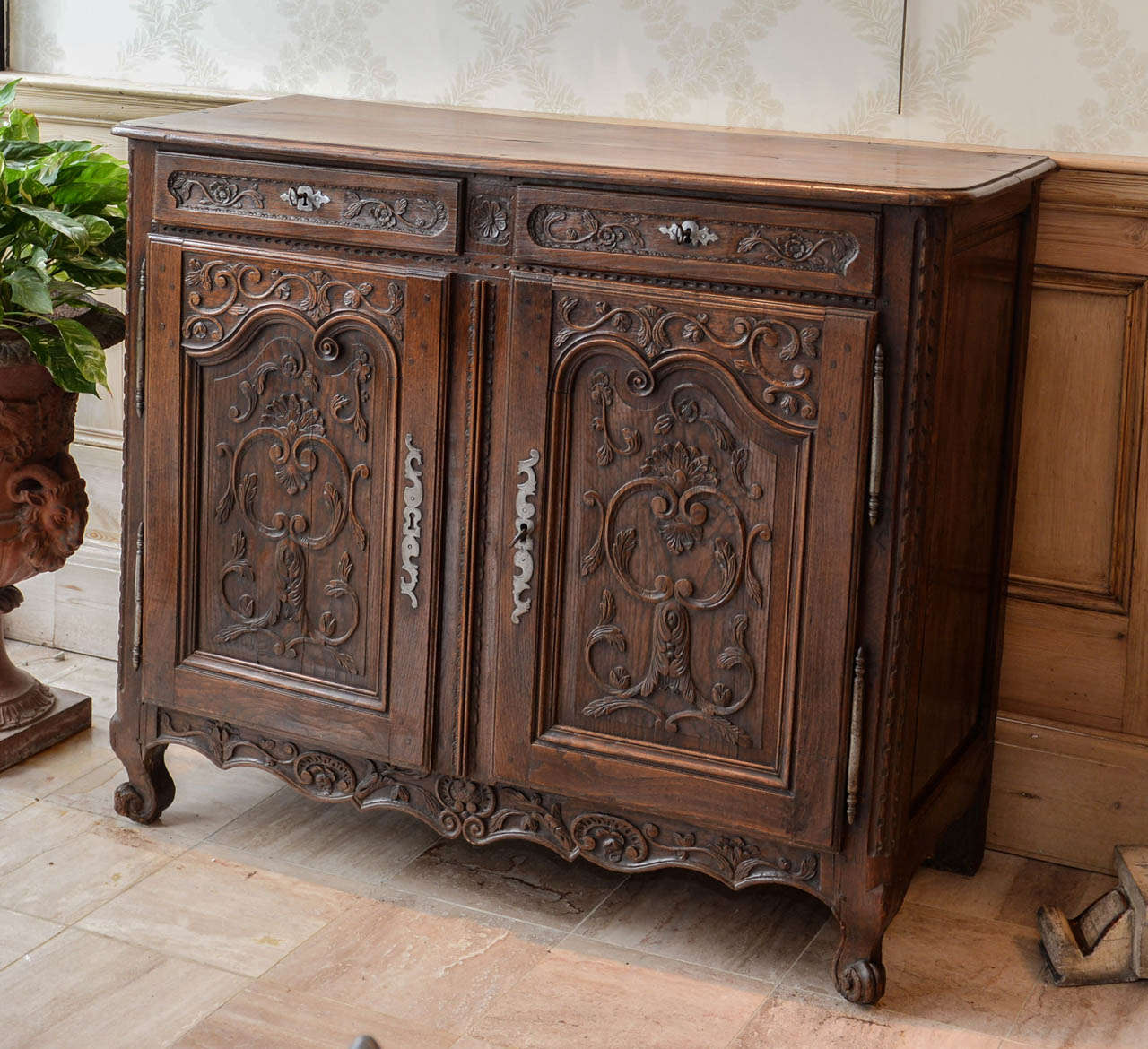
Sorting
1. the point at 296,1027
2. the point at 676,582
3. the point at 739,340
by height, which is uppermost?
the point at 739,340

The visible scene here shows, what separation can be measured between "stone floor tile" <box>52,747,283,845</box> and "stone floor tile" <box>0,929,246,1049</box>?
0.32 metres

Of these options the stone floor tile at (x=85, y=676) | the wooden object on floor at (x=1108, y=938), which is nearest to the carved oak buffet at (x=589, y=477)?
the wooden object on floor at (x=1108, y=938)

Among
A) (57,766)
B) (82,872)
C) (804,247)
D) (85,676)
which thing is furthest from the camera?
(85,676)

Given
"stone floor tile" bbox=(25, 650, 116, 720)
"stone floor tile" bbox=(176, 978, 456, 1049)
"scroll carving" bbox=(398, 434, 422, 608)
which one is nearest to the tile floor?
"stone floor tile" bbox=(176, 978, 456, 1049)

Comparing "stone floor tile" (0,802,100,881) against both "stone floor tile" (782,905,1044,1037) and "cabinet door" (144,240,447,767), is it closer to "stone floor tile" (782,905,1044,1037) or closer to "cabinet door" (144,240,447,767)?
"cabinet door" (144,240,447,767)

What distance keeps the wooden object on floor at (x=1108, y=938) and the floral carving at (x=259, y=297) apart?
1210mm

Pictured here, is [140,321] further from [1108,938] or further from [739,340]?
[1108,938]

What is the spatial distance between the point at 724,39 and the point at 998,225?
591 mm

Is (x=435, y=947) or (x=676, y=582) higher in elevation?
(x=676, y=582)

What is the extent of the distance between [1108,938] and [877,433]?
0.81 meters

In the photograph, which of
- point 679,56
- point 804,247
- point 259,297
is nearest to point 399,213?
point 259,297

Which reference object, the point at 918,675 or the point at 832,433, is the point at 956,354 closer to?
the point at 832,433

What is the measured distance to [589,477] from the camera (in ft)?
6.73

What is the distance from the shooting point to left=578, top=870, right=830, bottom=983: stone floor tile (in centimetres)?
218
